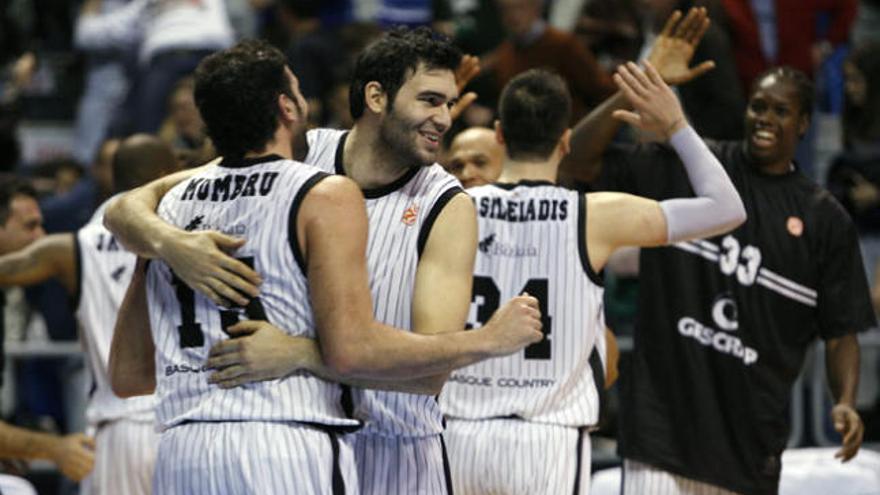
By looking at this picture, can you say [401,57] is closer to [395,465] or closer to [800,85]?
[395,465]

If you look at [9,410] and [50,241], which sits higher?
[50,241]

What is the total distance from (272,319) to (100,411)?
300 centimetres

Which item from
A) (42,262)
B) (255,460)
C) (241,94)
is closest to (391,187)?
(241,94)

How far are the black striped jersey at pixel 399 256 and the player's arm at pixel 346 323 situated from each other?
0.42 m

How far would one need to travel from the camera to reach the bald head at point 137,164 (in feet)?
26.2

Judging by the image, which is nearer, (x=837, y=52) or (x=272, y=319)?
(x=272, y=319)

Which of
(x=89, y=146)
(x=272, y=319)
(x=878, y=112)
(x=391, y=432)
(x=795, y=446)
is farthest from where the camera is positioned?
(x=89, y=146)

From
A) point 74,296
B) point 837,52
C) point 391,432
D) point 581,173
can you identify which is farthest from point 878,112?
point 391,432

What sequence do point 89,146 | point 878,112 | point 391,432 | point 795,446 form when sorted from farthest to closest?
point 89,146 → point 878,112 → point 795,446 → point 391,432

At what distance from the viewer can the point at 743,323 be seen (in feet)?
23.9

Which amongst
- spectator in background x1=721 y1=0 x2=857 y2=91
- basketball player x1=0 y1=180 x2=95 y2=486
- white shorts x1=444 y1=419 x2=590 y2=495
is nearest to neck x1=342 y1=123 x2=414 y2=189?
white shorts x1=444 y1=419 x2=590 y2=495

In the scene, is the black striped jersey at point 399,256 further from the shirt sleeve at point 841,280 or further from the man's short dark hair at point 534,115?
the shirt sleeve at point 841,280

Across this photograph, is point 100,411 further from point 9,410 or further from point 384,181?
point 384,181

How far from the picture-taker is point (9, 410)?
9.70 m
